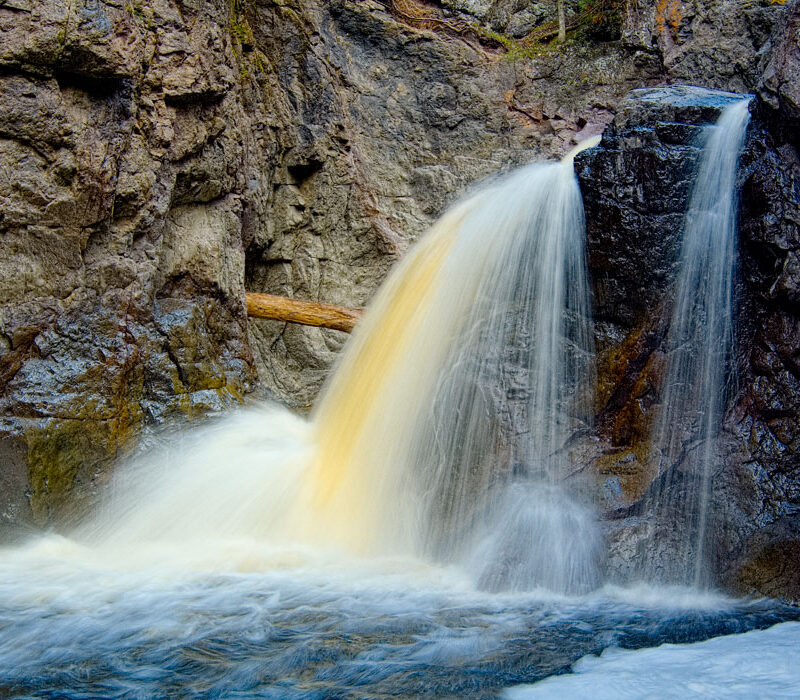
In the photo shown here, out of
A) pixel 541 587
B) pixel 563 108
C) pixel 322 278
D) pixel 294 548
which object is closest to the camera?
pixel 541 587

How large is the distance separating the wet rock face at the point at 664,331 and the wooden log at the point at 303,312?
9.50 feet

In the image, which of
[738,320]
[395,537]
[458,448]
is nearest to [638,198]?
[738,320]

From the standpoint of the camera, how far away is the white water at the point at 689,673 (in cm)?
263

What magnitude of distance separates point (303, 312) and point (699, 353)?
158 inches

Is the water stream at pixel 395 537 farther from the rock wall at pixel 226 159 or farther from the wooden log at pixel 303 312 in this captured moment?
the rock wall at pixel 226 159

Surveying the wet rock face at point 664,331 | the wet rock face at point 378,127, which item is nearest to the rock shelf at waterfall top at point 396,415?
the wet rock face at point 664,331

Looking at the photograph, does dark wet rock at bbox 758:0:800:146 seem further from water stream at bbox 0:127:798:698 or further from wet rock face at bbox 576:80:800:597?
water stream at bbox 0:127:798:698

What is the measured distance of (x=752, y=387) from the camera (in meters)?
4.11

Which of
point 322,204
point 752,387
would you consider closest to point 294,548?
point 752,387

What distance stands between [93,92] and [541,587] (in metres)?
5.15

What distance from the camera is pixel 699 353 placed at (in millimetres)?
4301

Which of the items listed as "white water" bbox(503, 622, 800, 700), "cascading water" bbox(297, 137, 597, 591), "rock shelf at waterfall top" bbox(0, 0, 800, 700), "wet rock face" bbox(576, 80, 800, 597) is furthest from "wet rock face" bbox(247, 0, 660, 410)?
"white water" bbox(503, 622, 800, 700)

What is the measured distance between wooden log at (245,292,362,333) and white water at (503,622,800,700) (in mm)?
4456

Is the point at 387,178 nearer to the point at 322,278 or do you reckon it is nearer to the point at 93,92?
the point at 322,278
